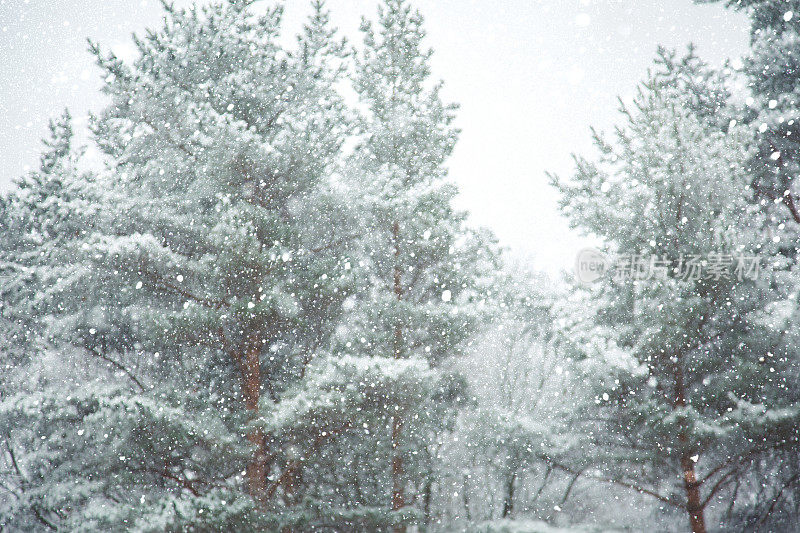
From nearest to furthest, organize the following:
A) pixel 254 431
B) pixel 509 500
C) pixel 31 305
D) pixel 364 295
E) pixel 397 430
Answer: pixel 254 431
pixel 397 430
pixel 31 305
pixel 364 295
pixel 509 500

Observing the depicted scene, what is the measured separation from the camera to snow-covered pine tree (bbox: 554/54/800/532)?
6199 millimetres

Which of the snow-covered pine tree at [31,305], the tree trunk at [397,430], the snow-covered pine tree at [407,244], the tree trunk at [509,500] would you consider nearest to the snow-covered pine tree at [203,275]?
the snow-covered pine tree at [31,305]

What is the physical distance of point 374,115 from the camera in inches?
386

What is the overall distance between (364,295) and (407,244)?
3.77 ft

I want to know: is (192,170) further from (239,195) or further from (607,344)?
(607,344)

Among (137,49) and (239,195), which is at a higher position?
(137,49)

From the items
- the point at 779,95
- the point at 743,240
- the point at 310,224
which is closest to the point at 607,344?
the point at 743,240

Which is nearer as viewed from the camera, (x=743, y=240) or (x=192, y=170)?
(x=743, y=240)

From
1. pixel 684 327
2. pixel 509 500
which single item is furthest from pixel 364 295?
pixel 509 500

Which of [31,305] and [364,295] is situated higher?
[364,295]

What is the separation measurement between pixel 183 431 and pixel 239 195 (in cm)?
335

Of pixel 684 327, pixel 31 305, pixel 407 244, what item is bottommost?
pixel 684 327

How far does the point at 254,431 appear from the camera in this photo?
652 centimetres

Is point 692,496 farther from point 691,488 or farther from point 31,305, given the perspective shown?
point 31,305
